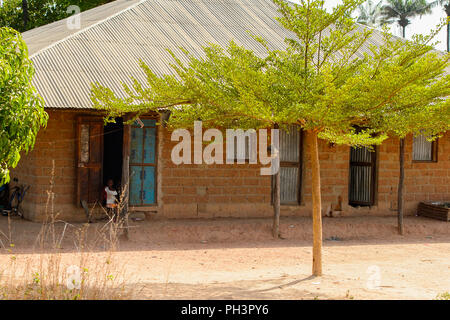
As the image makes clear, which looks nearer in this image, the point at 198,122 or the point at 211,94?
the point at 211,94

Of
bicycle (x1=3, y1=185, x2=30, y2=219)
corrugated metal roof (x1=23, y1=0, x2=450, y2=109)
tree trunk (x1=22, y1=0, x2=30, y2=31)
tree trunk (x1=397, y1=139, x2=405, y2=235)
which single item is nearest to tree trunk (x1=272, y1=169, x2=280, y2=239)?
tree trunk (x1=397, y1=139, x2=405, y2=235)

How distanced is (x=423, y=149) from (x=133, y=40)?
299 inches

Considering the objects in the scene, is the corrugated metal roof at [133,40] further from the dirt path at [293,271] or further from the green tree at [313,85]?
the dirt path at [293,271]

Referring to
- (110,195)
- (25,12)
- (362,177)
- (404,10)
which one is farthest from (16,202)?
(404,10)

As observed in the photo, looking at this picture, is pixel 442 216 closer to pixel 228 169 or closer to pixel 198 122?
pixel 228 169

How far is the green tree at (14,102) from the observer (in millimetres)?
6164

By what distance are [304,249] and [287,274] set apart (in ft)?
7.79

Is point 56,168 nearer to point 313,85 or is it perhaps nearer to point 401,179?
point 313,85

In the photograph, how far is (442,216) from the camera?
14281mm

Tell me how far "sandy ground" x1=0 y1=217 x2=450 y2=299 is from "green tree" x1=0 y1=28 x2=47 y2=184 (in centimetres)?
187

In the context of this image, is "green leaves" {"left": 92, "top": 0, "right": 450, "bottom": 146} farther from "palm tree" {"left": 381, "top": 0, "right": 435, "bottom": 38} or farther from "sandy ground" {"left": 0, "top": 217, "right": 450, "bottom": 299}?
"palm tree" {"left": 381, "top": 0, "right": 435, "bottom": 38}

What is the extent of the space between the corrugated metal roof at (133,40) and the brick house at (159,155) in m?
0.03

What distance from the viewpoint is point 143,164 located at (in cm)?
1241
